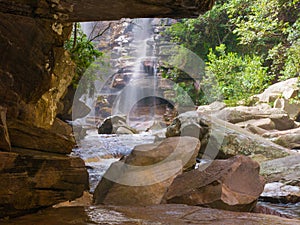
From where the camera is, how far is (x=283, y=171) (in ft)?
19.1

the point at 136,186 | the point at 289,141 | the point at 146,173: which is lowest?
the point at 289,141

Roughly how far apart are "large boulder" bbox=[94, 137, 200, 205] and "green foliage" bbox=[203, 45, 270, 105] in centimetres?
1064

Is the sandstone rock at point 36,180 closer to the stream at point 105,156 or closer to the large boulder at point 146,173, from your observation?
the large boulder at point 146,173

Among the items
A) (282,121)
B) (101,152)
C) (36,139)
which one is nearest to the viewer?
(36,139)

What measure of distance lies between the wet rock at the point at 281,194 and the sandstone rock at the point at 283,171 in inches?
9.4

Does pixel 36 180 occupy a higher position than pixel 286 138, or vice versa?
pixel 36 180

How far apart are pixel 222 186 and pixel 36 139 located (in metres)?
2.22

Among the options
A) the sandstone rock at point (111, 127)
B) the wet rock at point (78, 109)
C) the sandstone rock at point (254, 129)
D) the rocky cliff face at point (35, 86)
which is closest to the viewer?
the rocky cliff face at point (35, 86)

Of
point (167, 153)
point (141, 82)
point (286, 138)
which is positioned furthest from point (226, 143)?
point (141, 82)

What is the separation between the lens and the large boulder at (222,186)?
3.74 metres

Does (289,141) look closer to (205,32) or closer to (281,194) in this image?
(281,194)

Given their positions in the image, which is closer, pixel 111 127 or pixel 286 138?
pixel 286 138

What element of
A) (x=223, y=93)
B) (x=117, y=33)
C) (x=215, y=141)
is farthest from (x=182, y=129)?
(x=117, y=33)

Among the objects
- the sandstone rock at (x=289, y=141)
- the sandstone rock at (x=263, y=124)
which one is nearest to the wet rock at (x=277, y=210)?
the sandstone rock at (x=289, y=141)
